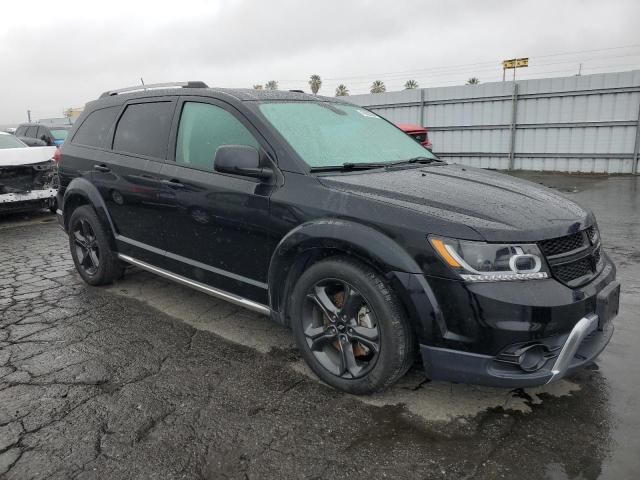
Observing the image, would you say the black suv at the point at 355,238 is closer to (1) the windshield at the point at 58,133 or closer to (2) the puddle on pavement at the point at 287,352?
(2) the puddle on pavement at the point at 287,352

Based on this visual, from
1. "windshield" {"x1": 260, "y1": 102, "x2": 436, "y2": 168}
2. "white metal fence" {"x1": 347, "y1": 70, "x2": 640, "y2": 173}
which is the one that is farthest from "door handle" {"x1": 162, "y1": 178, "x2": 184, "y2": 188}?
"white metal fence" {"x1": 347, "y1": 70, "x2": 640, "y2": 173}

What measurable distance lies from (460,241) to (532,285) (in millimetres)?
385

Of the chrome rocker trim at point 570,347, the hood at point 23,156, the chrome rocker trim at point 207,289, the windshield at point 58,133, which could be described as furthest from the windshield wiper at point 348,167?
the windshield at point 58,133

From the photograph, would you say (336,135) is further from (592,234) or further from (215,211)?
(592,234)

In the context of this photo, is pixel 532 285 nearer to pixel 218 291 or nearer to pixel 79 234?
pixel 218 291

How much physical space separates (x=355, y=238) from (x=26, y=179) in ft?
23.9

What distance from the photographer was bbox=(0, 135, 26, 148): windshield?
8.67 meters

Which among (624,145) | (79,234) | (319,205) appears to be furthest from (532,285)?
(624,145)

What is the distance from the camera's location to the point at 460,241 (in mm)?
2365

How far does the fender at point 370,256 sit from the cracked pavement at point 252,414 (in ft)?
1.81

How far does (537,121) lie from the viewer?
1384 centimetres

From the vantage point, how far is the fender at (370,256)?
7.95 ft

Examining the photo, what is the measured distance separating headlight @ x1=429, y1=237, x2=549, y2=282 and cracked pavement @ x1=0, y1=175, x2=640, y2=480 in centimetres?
80

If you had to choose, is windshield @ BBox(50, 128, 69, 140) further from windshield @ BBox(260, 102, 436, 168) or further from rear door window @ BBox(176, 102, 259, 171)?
windshield @ BBox(260, 102, 436, 168)
